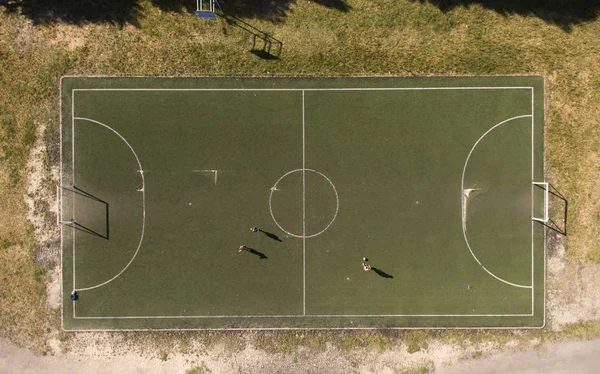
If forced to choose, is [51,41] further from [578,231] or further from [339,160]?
[578,231]

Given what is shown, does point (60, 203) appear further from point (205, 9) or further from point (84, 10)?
point (205, 9)

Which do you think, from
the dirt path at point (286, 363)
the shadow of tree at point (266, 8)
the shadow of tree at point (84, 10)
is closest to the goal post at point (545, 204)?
the dirt path at point (286, 363)

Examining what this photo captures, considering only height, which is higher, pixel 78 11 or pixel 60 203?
pixel 78 11

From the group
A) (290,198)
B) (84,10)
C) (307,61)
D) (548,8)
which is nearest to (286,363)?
(290,198)

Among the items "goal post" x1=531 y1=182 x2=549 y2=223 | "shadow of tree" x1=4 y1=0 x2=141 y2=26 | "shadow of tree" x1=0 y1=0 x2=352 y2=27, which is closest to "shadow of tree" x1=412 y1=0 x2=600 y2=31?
"goal post" x1=531 y1=182 x2=549 y2=223

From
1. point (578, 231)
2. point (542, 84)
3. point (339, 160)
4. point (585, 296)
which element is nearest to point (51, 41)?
point (339, 160)

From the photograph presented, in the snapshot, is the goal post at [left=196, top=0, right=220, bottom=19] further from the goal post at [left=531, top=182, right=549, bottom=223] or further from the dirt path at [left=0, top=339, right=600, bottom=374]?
the goal post at [left=531, top=182, right=549, bottom=223]

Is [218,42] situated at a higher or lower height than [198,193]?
higher
